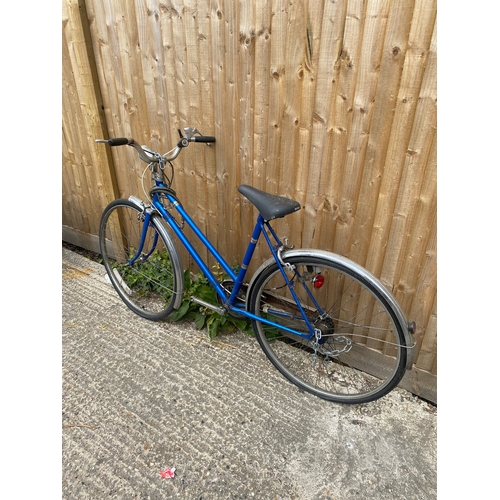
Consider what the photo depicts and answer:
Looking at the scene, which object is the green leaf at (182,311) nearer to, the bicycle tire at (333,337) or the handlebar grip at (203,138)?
the bicycle tire at (333,337)

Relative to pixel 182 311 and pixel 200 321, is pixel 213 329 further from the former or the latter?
pixel 182 311

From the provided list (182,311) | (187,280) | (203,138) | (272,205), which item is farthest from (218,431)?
(203,138)

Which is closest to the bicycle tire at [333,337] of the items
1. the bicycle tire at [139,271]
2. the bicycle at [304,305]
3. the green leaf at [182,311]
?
the bicycle at [304,305]

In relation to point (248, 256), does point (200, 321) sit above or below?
below

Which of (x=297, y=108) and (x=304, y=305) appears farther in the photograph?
(x=304, y=305)

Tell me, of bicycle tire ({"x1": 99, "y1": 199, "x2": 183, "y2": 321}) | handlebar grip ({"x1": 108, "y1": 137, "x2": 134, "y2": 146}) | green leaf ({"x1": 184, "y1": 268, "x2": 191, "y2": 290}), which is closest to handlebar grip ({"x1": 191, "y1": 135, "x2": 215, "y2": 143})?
handlebar grip ({"x1": 108, "y1": 137, "x2": 134, "y2": 146})

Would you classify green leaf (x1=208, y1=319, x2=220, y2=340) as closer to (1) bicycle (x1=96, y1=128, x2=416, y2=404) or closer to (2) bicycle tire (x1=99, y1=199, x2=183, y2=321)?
(1) bicycle (x1=96, y1=128, x2=416, y2=404)

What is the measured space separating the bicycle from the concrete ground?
178 millimetres

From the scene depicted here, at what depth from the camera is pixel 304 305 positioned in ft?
7.76

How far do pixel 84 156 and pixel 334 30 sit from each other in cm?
260

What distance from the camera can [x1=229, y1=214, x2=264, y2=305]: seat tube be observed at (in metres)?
1.96

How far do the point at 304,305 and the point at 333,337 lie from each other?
291 millimetres

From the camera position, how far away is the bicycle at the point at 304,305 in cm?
184

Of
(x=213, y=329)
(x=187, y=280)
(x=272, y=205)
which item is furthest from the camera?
(x=187, y=280)
